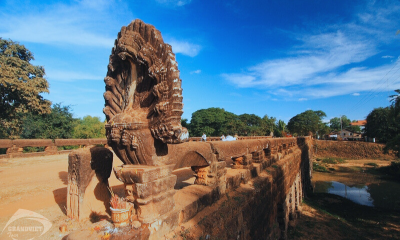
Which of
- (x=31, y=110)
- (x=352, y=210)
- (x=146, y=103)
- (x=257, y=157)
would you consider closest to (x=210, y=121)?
(x=352, y=210)

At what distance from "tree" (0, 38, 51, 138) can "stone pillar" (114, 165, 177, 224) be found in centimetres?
1042

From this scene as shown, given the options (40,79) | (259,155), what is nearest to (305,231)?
(259,155)

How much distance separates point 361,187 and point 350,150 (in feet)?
57.9

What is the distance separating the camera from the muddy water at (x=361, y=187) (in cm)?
A: 1531

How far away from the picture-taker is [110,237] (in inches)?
68.6

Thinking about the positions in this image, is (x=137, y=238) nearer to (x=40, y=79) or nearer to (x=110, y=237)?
→ (x=110, y=237)

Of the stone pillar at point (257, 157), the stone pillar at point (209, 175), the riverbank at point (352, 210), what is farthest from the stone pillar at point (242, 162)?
the riverbank at point (352, 210)

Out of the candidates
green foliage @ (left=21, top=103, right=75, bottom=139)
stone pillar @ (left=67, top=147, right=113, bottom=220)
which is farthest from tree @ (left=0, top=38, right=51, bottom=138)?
stone pillar @ (left=67, top=147, right=113, bottom=220)

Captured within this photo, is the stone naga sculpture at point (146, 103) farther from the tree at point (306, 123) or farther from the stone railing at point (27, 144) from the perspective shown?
the tree at point (306, 123)

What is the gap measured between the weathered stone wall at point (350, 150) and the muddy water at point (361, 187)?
1083cm

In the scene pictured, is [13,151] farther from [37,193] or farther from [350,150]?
[350,150]

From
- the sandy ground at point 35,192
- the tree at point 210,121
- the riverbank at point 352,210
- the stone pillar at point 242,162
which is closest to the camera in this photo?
Answer: the sandy ground at point 35,192

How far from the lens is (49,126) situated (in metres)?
16.8

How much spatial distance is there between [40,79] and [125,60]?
11.0 metres
